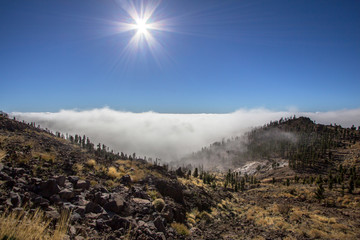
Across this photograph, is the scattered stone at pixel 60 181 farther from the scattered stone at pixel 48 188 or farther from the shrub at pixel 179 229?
the shrub at pixel 179 229

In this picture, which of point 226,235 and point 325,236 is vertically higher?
point 226,235

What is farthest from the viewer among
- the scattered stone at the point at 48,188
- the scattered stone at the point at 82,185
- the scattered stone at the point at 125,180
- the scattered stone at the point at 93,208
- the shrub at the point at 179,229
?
the scattered stone at the point at 125,180

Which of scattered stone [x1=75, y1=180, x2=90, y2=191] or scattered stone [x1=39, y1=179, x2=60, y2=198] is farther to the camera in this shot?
scattered stone [x1=75, y1=180, x2=90, y2=191]

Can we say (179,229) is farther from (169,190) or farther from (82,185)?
(82,185)

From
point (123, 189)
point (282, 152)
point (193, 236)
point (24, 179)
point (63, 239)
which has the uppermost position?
point (24, 179)

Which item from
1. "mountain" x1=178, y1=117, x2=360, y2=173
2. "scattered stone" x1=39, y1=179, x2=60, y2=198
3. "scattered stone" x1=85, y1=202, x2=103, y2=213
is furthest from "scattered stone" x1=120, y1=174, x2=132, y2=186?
"mountain" x1=178, y1=117, x2=360, y2=173

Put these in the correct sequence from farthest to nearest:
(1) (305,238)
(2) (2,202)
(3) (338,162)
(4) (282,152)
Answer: (4) (282,152) < (3) (338,162) < (1) (305,238) < (2) (2,202)

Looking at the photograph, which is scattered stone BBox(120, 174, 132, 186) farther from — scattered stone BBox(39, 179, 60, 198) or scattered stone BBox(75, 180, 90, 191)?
scattered stone BBox(39, 179, 60, 198)

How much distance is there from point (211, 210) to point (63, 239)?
17496 millimetres

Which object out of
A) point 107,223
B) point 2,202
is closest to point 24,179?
point 2,202

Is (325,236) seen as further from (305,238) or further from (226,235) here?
(226,235)

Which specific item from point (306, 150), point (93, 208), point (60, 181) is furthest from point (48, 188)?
point (306, 150)

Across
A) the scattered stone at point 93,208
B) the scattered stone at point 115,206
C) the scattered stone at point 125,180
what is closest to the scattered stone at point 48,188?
the scattered stone at point 93,208

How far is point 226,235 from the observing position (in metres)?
13.8
